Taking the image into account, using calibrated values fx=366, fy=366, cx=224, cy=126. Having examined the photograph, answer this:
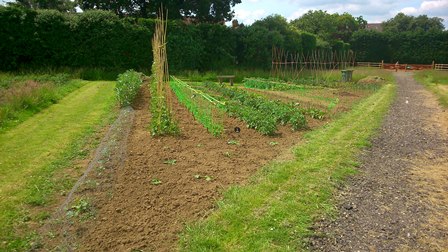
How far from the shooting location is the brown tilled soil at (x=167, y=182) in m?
3.80

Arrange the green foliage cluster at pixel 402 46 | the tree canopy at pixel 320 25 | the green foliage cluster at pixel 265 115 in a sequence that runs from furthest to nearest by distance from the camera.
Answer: the tree canopy at pixel 320 25 → the green foliage cluster at pixel 402 46 → the green foliage cluster at pixel 265 115

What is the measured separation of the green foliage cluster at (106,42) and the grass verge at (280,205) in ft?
53.0

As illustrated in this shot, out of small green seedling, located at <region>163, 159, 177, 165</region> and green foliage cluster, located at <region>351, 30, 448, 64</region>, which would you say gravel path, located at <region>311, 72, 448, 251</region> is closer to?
small green seedling, located at <region>163, 159, 177, 165</region>

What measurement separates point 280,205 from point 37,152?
4558 mm

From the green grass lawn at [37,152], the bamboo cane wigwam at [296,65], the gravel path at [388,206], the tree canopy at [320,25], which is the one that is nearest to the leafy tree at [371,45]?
the tree canopy at [320,25]

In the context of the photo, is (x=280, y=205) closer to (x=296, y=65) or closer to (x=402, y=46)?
(x=296, y=65)

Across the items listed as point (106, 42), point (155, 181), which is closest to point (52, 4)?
point (106, 42)

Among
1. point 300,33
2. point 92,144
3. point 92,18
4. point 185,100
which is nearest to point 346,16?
point 300,33

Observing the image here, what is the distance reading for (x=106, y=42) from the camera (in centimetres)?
2044

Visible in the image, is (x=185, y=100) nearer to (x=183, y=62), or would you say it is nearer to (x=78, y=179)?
(x=78, y=179)

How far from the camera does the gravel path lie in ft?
12.6

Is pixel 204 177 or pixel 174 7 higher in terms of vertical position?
pixel 174 7

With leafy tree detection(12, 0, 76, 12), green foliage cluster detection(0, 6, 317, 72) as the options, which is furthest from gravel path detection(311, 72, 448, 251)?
leafy tree detection(12, 0, 76, 12)

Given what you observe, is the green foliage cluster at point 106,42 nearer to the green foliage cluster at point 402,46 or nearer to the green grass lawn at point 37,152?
the green grass lawn at point 37,152
